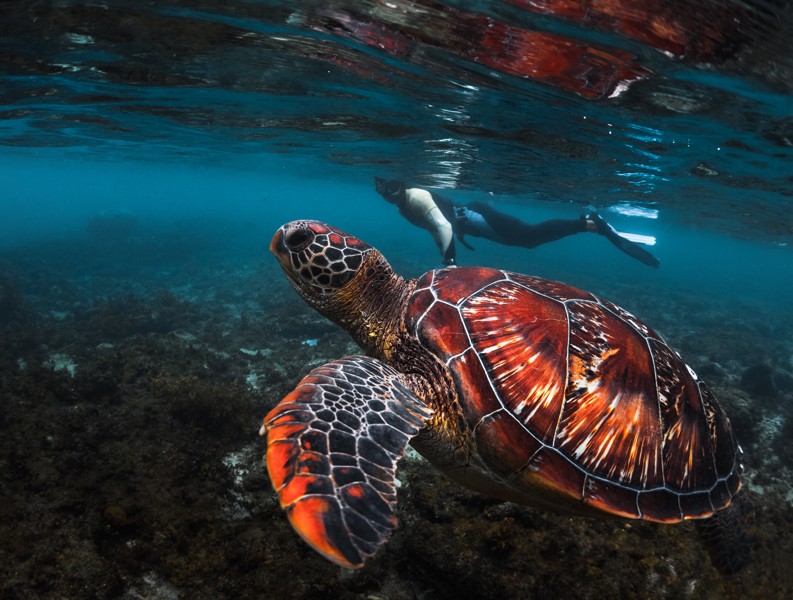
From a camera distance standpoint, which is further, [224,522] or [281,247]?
[281,247]

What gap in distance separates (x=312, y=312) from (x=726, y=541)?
10534 millimetres

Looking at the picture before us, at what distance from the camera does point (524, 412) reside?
96.7 inches

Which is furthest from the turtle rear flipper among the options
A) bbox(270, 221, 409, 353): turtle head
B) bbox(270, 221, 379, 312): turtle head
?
bbox(270, 221, 379, 312): turtle head

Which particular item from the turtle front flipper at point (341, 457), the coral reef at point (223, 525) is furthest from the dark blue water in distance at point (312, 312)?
the turtle front flipper at point (341, 457)

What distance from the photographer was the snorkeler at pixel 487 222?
38.2 feet

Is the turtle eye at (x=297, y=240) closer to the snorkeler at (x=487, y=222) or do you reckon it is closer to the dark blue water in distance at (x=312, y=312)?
the dark blue water in distance at (x=312, y=312)

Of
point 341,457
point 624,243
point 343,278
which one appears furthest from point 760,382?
point 341,457

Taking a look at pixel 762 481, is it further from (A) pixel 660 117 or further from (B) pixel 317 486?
(B) pixel 317 486

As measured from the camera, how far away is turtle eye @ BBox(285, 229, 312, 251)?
131 inches

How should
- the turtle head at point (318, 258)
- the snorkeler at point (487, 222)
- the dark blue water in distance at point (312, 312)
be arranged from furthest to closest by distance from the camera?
the snorkeler at point (487, 222), the turtle head at point (318, 258), the dark blue water in distance at point (312, 312)

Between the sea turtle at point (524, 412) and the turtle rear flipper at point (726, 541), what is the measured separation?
466 mm

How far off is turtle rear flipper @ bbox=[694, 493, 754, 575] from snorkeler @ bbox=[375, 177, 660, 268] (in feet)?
29.2

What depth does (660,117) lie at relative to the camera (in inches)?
288

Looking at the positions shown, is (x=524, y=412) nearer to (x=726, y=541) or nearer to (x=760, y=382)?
(x=726, y=541)
